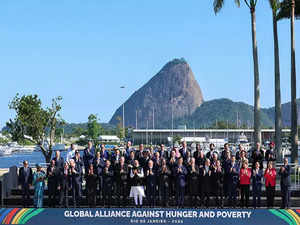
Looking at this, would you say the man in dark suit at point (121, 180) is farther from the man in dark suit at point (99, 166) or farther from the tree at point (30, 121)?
the tree at point (30, 121)

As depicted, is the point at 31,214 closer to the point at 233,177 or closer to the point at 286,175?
the point at 233,177

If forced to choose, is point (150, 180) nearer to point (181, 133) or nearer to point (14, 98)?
point (14, 98)

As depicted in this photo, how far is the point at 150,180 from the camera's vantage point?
722 inches

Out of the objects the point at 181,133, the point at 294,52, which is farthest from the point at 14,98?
the point at 181,133

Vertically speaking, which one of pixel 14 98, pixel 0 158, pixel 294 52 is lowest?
pixel 0 158

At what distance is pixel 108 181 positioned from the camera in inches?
731

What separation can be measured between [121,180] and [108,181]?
512 millimetres

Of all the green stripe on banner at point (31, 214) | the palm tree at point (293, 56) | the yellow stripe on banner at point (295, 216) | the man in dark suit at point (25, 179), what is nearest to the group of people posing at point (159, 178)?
the man in dark suit at point (25, 179)

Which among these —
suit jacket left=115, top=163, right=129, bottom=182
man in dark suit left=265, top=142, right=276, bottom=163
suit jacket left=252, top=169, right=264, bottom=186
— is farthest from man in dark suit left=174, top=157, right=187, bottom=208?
man in dark suit left=265, top=142, right=276, bottom=163

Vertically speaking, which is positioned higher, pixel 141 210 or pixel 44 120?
pixel 44 120

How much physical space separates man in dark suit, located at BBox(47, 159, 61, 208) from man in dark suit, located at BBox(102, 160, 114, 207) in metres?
1.85

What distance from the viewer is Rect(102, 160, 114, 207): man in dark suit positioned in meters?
18.4

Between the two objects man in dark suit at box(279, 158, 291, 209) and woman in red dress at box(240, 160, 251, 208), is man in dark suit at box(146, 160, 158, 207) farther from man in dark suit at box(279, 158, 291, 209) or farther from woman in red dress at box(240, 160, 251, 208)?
man in dark suit at box(279, 158, 291, 209)

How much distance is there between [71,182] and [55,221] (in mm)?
3359
